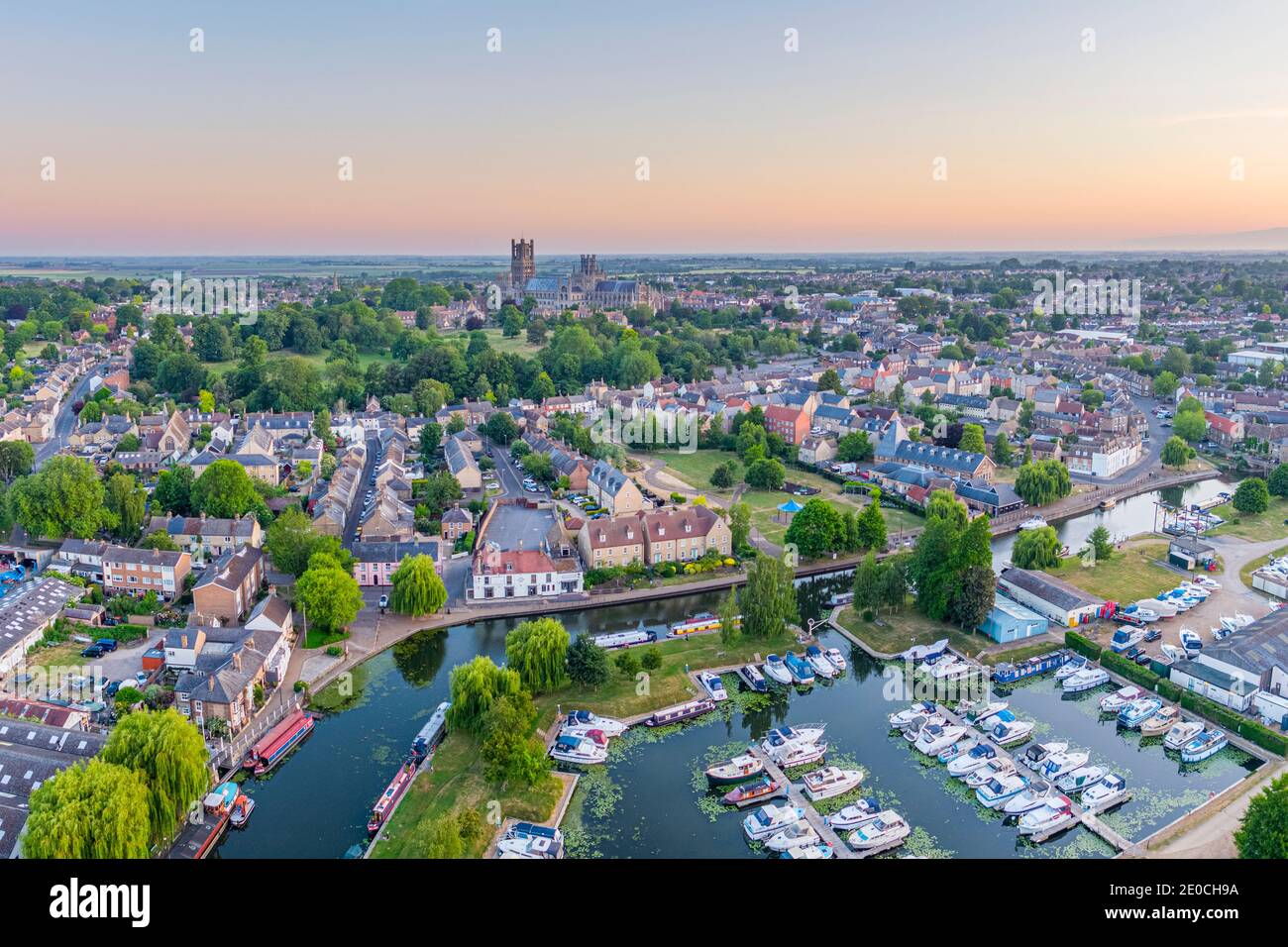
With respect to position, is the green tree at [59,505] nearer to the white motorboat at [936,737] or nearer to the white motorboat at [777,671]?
the white motorboat at [777,671]

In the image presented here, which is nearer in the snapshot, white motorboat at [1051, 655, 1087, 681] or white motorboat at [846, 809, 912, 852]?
white motorboat at [846, 809, 912, 852]

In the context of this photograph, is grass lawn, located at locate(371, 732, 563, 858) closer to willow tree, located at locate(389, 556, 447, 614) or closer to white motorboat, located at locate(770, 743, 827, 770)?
white motorboat, located at locate(770, 743, 827, 770)

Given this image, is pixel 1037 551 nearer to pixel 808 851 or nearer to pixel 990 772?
pixel 990 772

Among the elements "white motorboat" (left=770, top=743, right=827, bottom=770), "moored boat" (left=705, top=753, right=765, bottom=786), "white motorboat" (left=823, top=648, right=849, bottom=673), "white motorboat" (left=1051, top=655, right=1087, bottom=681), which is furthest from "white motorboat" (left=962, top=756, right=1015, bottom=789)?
"white motorboat" (left=823, top=648, right=849, bottom=673)

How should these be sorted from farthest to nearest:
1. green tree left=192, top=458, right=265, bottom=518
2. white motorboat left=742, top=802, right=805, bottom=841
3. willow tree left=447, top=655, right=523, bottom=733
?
green tree left=192, top=458, right=265, bottom=518 → willow tree left=447, top=655, right=523, bottom=733 → white motorboat left=742, top=802, right=805, bottom=841

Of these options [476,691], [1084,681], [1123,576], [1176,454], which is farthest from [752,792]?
[1176,454]

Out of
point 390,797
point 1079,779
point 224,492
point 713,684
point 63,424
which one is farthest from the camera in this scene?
point 63,424

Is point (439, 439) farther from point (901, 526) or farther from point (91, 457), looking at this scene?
point (901, 526)

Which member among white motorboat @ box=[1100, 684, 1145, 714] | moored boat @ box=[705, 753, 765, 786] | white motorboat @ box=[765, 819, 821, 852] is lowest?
white motorboat @ box=[765, 819, 821, 852]
